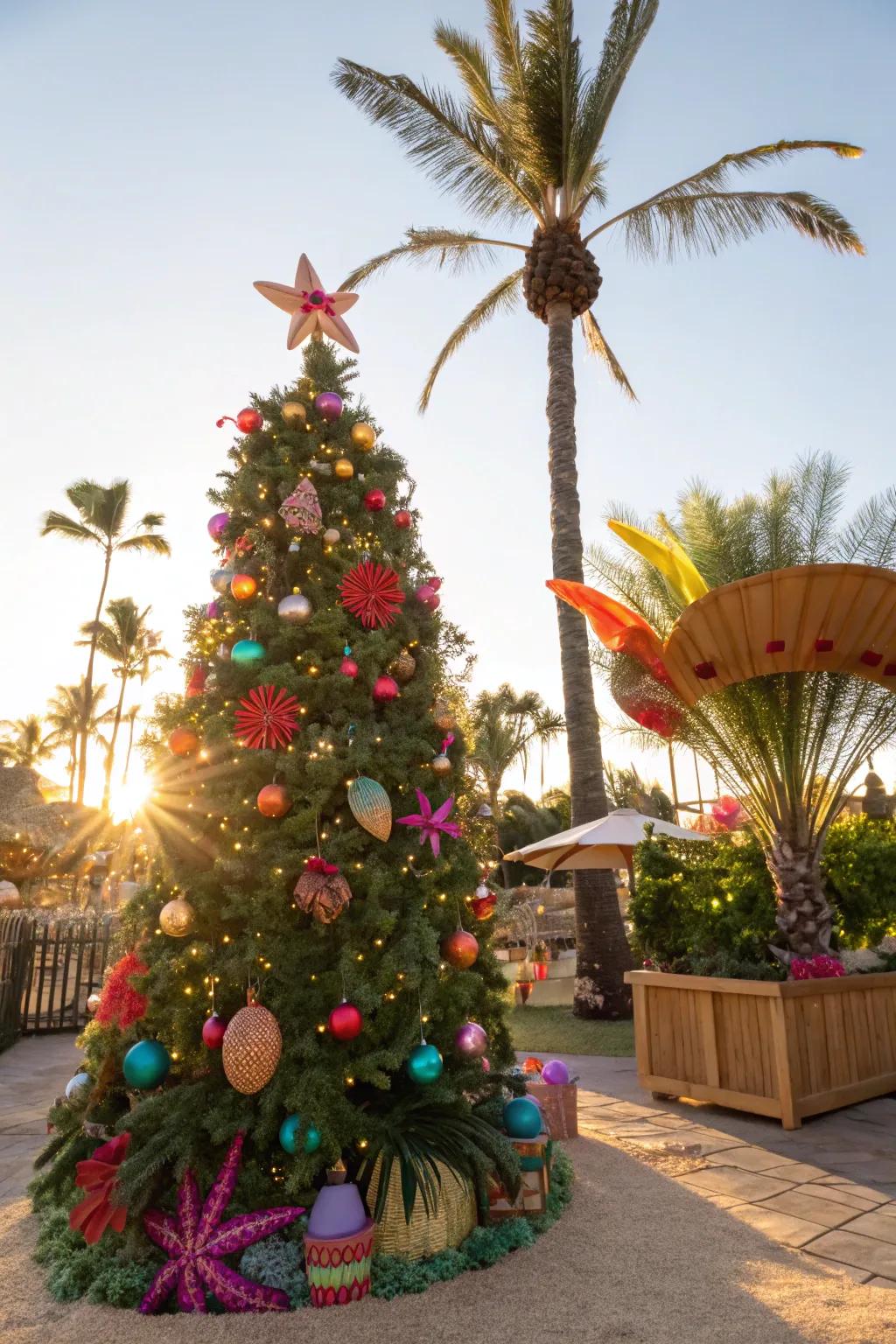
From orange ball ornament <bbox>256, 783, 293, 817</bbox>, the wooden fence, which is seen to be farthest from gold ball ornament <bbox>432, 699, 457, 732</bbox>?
the wooden fence

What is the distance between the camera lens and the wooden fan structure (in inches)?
209

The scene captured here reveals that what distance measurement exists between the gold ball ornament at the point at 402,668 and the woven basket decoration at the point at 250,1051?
182 centimetres

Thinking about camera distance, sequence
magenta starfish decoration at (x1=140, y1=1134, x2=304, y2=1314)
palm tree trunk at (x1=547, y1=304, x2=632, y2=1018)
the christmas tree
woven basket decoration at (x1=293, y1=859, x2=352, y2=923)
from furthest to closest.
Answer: palm tree trunk at (x1=547, y1=304, x2=632, y2=1018) < woven basket decoration at (x1=293, y1=859, x2=352, y2=923) < the christmas tree < magenta starfish decoration at (x1=140, y1=1134, x2=304, y2=1314)

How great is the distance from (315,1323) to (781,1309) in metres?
1.63

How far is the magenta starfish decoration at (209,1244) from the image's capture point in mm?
2908

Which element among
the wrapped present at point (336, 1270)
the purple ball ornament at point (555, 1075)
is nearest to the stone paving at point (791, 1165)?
the purple ball ornament at point (555, 1075)

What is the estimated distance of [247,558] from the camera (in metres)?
4.43

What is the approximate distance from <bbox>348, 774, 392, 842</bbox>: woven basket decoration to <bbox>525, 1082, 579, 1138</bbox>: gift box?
227 centimetres

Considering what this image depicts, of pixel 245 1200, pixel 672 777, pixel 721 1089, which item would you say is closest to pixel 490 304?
pixel 721 1089

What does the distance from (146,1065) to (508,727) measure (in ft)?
89.3

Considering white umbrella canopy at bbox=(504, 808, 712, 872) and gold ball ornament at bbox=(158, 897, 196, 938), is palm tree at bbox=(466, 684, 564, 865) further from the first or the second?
gold ball ornament at bbox=(158, 897, 196, 938)

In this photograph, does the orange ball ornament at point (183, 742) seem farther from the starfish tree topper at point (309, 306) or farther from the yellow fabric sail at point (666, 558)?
the yellow fabric sail at point (666, 558)

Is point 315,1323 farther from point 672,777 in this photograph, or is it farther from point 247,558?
point 672,777

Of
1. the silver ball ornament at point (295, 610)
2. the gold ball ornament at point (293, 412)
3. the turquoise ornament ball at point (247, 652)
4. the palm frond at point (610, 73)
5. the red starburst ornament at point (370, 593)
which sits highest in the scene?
the palm frond at point (610, 73)
